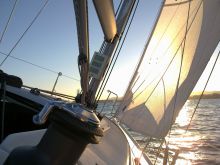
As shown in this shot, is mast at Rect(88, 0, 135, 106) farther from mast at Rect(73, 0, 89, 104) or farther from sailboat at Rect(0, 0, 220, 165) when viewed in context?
mast at Rect(73, 0, 89, 104)

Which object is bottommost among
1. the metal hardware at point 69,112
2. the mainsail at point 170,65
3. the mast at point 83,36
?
the metal hardware at point 69,112

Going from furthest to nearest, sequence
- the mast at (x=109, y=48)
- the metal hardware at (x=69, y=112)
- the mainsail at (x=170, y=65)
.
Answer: the mainsail at (x=170, y=65)
the mast at (x=109, y=48)
the metal hardware at (x=69, y=112)

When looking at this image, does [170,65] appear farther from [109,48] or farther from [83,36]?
[83,36]

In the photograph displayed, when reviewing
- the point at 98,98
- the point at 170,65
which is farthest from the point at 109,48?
the point at 170,65

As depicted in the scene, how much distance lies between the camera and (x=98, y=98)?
10.3 feet

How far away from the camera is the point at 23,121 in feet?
11.1

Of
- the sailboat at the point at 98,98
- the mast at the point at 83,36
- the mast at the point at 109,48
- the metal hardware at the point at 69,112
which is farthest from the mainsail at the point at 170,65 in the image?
the metal hardware at the point at 69,112

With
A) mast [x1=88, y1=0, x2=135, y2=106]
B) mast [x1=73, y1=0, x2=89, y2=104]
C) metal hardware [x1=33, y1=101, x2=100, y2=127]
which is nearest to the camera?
metal hardware [x1=33, y1=101, x2=100, y2=127]

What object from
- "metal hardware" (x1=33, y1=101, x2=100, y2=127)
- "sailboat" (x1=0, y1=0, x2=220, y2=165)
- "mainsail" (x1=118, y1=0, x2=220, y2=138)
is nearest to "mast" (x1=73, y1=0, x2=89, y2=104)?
"sailboat" (x1=0, y1=0, x2=220, y2=165)

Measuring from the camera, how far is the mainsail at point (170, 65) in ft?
19.0

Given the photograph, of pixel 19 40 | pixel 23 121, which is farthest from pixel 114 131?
pixel 19 40

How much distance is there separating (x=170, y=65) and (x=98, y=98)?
10.5ft

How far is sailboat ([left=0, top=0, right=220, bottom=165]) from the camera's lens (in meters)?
1.20

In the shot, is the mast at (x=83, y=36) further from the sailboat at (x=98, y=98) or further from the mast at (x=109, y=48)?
the mast at (x=109, y=48)
